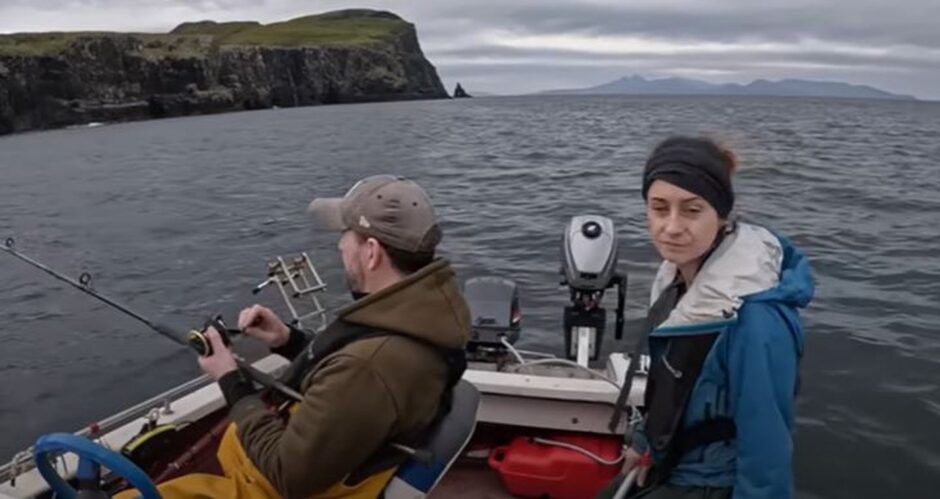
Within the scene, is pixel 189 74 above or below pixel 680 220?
below

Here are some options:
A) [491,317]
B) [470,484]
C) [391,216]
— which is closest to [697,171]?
[391,216]

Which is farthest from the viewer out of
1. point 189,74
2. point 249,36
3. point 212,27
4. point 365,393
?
point 212,27

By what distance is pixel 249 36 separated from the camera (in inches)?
5118

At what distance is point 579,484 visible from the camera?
14.2 ft

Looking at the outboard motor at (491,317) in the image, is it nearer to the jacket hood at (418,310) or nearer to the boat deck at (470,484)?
the boat deck at (470,484)

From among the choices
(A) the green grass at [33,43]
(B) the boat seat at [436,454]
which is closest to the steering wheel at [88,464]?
(B) the boat seat at [436,454]

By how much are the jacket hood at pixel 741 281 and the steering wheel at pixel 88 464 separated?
5.65 ft

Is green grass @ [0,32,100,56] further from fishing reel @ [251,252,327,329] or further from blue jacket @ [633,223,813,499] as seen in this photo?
blue jacket @ [633,223,813,499]

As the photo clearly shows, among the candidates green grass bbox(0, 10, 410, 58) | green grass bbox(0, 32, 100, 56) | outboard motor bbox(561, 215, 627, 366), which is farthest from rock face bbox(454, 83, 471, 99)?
outboard motor bbox(561, 215, 627, 366)

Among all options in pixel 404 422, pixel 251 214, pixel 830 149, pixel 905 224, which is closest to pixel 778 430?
pixel 404 422

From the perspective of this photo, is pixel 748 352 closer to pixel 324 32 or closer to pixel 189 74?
pixel 189 74

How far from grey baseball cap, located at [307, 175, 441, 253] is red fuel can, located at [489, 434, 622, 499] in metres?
1.90

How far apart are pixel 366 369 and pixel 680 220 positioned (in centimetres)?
109

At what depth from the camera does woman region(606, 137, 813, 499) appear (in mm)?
2539
